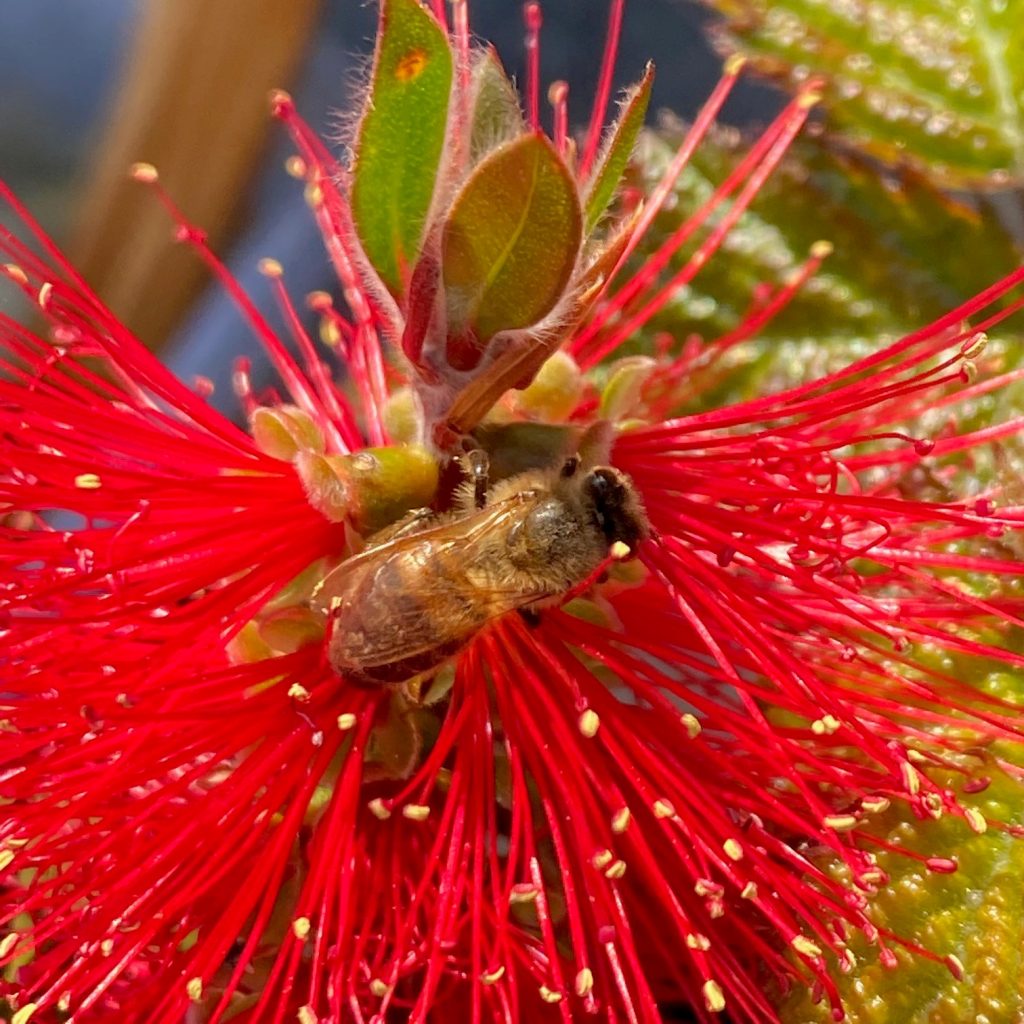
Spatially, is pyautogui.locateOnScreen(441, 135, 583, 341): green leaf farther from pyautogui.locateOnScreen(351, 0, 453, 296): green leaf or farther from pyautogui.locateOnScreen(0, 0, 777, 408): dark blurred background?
pyautogui.locateOnScreen(0, 0, 777, 408): dark blurred background

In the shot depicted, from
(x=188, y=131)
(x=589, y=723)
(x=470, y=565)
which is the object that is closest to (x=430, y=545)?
(x=470, y=565)

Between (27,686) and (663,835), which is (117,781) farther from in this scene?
(663,835)

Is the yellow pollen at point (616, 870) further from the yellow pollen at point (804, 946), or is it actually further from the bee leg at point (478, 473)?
the bee leg at point (478, 473)

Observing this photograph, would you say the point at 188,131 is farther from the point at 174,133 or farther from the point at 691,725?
the point at 691,725

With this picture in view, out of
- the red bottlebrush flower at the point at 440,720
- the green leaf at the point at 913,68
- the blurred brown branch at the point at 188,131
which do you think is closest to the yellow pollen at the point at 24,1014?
the red bottlebrush flower at the point at 440,720

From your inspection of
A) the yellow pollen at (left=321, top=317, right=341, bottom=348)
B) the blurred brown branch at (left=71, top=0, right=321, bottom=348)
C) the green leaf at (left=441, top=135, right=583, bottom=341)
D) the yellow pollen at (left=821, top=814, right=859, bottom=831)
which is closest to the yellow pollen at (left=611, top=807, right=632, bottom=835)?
the yellow pollen at (left=821, top=814, right=859, bottom=831)

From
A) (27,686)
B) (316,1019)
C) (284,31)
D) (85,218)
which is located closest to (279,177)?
(284,31)
